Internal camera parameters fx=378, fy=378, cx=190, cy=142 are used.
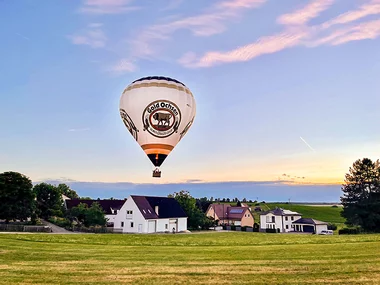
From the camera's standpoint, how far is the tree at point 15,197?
59.3m

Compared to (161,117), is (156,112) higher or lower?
higher

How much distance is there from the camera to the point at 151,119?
26.5 meters

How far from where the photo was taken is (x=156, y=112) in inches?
1036

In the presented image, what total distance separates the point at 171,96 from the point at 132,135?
440 centimetres

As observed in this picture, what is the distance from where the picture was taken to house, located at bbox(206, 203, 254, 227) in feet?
301

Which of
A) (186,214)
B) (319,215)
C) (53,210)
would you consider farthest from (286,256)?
(319,215)

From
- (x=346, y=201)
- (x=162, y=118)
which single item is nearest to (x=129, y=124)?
(x=162, y=118)

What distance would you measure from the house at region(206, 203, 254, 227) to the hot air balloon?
66977 millimetres

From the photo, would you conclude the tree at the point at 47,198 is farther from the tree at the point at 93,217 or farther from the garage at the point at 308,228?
the garage at the point at 308,228

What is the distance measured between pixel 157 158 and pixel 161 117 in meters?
3.31

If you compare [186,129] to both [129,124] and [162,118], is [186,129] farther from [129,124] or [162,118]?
[129,124]

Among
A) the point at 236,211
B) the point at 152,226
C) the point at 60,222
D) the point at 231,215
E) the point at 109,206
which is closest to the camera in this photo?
the point at 152,226

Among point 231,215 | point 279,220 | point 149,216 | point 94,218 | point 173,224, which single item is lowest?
point 173,224

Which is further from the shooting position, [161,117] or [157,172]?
A: [157,172]
